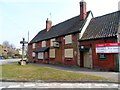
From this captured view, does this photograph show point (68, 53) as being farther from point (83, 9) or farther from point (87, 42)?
point (83, 9)

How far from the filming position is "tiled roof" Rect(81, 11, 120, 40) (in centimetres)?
2042

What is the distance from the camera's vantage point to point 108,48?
1941 cm

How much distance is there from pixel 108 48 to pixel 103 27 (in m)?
3.95

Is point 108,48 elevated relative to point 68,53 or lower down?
elevated

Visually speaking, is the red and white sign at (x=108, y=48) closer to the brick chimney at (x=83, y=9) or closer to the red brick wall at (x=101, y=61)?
the red brick wall at (x=101, y=61)

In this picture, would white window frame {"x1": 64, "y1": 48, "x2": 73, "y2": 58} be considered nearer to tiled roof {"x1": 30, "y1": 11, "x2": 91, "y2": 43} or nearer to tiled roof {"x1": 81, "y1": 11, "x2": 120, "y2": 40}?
tiled roof {"x1": 30, "y1": 11, "x2": 91, "y2": 43}

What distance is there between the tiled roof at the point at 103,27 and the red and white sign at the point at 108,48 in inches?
41.8

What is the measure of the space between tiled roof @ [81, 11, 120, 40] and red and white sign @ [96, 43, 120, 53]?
106 cm

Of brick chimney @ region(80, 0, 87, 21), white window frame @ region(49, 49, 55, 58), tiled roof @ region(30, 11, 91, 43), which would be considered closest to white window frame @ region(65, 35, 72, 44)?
tiled roof @ region(30, 11, 91, 43)

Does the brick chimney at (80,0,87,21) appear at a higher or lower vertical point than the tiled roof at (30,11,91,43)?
higher

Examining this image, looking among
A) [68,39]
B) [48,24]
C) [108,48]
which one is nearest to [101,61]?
[108,48]

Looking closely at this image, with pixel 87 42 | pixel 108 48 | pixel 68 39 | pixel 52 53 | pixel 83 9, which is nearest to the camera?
pixel 108 48

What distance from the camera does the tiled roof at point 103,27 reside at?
20416 millimetres

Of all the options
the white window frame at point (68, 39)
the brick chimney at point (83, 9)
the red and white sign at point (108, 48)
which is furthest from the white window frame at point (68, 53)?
the red and white sign at point (108, 48)
